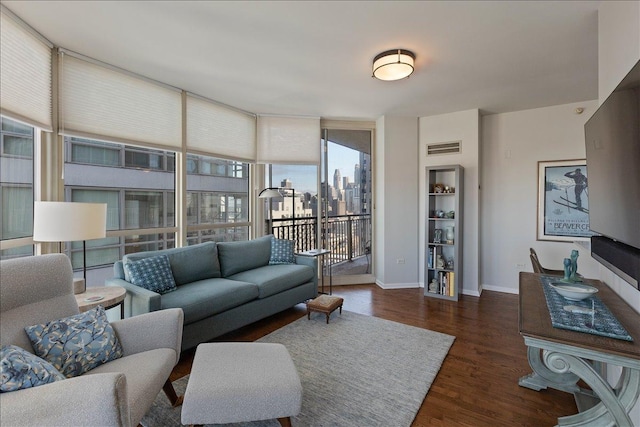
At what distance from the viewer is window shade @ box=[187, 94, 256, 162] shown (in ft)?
12.4

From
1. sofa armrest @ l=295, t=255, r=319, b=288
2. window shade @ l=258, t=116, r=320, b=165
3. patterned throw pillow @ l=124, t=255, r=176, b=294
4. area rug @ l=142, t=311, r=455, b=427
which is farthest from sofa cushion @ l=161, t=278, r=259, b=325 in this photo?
window shade @ l=258, t=116, r=320, b=165

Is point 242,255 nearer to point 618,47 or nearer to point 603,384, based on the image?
point 603,384

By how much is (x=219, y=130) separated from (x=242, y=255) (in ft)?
5.62

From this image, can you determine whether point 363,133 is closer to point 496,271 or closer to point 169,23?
point 496,271

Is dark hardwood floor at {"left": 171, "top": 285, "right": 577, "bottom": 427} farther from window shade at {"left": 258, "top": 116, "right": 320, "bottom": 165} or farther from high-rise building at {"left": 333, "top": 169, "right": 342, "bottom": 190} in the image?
window shade at {"left": 258, "top": 116, "right": 320, "bottom": 165}

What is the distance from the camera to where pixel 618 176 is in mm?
1448

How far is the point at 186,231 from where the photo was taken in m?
3.73

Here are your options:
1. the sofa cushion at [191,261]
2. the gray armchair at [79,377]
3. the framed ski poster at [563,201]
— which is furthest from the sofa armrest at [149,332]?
the framed ski poster at [563,201]

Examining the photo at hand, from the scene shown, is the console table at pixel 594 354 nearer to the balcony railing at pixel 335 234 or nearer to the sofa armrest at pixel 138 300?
the sofa armrest at pixel 138 300

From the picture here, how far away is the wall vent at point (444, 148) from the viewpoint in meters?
4.38

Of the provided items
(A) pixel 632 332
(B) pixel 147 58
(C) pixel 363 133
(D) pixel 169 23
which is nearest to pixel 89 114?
(B) pixel 147 58

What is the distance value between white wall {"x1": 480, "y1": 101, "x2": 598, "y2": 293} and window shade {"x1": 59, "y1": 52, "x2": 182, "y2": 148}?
432 centimetres

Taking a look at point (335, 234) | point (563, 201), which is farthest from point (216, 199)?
point (563, 201)

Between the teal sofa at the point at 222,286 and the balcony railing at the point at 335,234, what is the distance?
0.76 meters
